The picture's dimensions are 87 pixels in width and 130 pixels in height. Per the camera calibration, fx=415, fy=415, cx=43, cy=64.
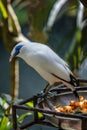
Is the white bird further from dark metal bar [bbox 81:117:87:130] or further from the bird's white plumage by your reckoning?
dark metal bar [bbox 81:117:87:130]

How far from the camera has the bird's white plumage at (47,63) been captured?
99cm

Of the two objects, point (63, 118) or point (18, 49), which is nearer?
point (63, 118)

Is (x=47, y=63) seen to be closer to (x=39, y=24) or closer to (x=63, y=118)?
(x=63, y=118)

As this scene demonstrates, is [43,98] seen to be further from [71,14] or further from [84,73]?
[71,14]

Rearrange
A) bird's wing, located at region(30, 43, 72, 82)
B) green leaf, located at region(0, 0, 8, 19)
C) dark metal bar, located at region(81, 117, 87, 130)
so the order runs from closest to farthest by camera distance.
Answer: dark metal bar, located at region(81, 117, 87, 130), bird's wing, located at region(30, 43, 72, 82), green leaf, located at region(0, 0, 8, 19)

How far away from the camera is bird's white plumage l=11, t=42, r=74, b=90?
987mm

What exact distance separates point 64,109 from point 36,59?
0.46ft

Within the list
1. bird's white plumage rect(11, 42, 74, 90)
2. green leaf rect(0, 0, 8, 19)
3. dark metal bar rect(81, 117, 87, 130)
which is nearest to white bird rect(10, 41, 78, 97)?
bird's white plumage rect(11, 42, 74, 90)

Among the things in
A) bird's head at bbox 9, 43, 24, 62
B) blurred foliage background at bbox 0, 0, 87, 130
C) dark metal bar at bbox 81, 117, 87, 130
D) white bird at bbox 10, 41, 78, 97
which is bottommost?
dark metal bar at bbox 81, 117, 87, 130

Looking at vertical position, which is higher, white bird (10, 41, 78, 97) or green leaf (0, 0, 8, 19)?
green leaf (0, 0, 8, 19)

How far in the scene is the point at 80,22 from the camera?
2148 mm

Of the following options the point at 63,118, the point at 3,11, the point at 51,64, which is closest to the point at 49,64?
the point at 51,64

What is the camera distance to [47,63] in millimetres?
996

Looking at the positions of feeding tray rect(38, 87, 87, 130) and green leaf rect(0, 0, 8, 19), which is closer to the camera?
feeding tray rect(38, 87, 87, 130)
